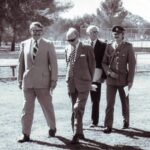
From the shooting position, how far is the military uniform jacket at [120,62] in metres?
8.62

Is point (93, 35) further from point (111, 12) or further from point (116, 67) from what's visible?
point (111, 12)

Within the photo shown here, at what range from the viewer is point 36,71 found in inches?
309

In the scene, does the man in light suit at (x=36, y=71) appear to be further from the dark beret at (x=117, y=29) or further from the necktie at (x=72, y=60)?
the dark beret at (x=117, y=29)

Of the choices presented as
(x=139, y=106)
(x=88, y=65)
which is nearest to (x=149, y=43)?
(x=139, y=106)

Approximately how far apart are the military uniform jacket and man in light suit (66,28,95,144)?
2.72 ft

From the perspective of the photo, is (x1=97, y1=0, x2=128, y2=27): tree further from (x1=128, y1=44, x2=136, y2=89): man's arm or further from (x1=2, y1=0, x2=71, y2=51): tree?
(x1=128, y1=44, x2=136, y2=89): man's arm

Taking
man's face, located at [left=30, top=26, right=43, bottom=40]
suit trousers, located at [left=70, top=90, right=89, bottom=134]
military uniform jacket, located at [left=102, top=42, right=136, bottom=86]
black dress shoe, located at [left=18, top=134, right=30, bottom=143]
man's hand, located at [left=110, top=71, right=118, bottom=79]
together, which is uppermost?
man's face, located at [left=30, top=26, right=43, bottom=40]

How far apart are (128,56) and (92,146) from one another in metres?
1.97

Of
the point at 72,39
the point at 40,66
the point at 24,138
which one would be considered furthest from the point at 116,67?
the point at 24,138

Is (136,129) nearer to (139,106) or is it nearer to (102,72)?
(102,72)

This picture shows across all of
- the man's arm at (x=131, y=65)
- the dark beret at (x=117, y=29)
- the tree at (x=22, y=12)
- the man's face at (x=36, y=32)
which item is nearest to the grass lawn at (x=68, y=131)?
the man's arm at (x=131, y=65)

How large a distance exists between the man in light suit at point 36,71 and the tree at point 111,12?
3472 inches

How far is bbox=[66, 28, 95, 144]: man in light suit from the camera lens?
776 centimetres

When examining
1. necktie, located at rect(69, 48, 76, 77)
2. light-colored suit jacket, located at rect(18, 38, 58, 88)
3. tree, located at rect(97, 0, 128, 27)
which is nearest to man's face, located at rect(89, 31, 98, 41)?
necktie, located at rect(69, 48, 76, 77)
